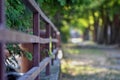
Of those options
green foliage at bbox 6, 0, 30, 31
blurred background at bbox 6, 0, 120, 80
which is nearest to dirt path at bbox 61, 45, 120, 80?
blurred background at bbox 6, 0, 120, 80

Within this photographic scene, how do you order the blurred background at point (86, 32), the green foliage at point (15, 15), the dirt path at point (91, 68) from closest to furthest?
the green foliage at point (15, 15) → the blurred background at point (86, 32) → the dirt path at point (91, 68)

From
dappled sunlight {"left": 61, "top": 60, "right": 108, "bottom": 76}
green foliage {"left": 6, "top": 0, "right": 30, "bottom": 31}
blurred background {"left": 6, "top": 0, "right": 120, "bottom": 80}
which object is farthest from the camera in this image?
dappled sunlight {"left": 61, "top": 60, "right": 108, "bottom": 76}

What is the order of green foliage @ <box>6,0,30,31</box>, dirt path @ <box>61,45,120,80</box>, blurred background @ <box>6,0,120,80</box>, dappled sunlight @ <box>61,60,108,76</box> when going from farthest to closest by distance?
dappled sunlight @ <box>61,60,108,76</box> → dirt path @ <box>61,45,120,80</box> → blurred background @ <box>6,0,120,80</box> → green foliage @ <box>6,0,30,31</box>

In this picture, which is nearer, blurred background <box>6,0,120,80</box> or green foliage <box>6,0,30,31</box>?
green foliage <box>6,0,30,31</box>

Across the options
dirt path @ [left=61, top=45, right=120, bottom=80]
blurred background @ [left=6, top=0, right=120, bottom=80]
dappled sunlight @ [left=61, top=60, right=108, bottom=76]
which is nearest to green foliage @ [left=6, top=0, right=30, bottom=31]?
blurred background @ [left=6, top=0, right=120, bottom=80]

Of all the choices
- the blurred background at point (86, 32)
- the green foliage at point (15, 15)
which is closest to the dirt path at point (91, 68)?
the blurred background at point (86, 32)

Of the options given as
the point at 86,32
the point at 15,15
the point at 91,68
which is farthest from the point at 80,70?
the point at 86,32

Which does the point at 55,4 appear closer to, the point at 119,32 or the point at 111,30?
the point at 119,32

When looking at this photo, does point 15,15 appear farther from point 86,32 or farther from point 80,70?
point 86,32

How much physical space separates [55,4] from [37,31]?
16.3ft

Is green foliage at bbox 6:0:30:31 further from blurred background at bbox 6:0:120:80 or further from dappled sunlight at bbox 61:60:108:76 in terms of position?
dappled sunlight at bbox 61:60:108:76

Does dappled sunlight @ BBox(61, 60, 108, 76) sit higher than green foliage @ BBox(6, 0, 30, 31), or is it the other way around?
green foliage @ BBox(6, 0, 30, 31)

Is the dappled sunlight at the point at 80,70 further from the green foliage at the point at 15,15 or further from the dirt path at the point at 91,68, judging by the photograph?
the green foliage at the point at 15,15

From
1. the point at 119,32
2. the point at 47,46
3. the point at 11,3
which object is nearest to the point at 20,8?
the point at 11,3
